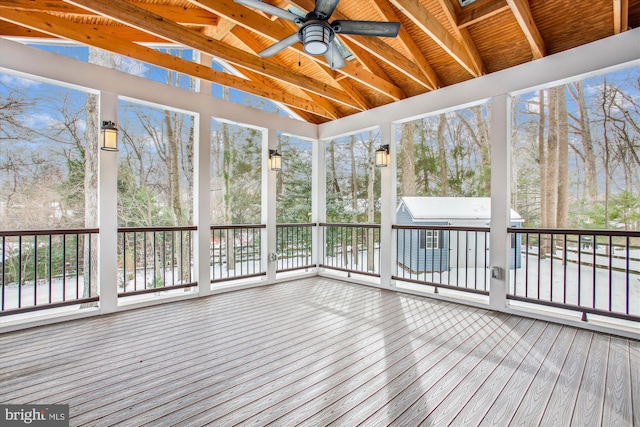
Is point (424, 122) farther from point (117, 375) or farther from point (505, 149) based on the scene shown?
point (117, 375)

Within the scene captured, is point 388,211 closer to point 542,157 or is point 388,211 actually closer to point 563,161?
point 542,157

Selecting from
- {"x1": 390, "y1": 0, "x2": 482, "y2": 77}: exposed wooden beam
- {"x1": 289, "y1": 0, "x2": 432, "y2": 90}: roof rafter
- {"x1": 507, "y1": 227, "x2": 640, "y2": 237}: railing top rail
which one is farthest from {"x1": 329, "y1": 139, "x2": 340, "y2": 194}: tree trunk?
{"x1": 507, "y1": 227, "x2": 640, "y2": 237}: railing top rail

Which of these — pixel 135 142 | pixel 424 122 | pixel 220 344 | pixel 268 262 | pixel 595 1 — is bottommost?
pixel 220 344

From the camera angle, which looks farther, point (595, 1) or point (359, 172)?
point (359, 172)

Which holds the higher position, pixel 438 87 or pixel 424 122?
pixel 424 122

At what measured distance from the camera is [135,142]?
6.42 metres

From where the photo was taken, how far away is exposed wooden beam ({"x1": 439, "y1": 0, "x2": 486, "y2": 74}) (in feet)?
9.89

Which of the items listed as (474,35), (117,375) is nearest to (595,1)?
(474,35)

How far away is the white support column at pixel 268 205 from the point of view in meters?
5.21

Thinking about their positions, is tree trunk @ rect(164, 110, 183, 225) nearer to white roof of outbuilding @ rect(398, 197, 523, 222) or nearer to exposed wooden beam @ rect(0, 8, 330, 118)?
exposed wooden beam @ rect(0, 8, 330, 118)

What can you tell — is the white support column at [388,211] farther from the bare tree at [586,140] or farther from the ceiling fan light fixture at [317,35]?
the bare tree at [586,140]

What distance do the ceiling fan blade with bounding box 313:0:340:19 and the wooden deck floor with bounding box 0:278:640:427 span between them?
2.82m

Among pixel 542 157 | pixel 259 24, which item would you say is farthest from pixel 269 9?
pixel 542 157

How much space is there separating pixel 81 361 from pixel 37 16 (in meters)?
3.37
